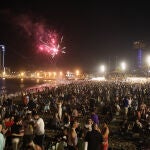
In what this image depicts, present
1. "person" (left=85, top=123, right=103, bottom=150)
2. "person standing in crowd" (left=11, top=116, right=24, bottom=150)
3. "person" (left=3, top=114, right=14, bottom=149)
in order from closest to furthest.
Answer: "person" (left=85, top=123, right=103, bottom=150)
"person standing in crowd" (left=11, top=116, right=24, bottom=150)
"person" (left=3, top=114, right=14, bottom=149)

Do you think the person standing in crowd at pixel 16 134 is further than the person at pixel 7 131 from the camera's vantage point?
No

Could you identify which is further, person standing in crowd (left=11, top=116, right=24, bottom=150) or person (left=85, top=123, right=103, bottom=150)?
person standing in crowd (left=11, top=116, right=24, bottom=150)

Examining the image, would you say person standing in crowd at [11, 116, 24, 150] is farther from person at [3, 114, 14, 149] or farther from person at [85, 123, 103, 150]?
person at [85, 123, 103, 150]

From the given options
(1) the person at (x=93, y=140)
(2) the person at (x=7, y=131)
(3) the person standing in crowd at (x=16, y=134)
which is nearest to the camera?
(1) the person at (x=93, y=140)

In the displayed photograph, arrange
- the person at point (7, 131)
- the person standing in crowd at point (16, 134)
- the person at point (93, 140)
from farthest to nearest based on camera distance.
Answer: the person at point (7, 131)
the person standing in crowd at point (16, 134)
the person at point (93, 140)

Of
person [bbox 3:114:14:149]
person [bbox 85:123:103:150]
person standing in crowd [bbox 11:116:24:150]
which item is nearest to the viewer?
person [bbox 85:123:103:150]

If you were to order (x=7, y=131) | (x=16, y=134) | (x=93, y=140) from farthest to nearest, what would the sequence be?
1. (x=7, y=131)
2. (x=16, y=134)
3. (x=93, y=140)

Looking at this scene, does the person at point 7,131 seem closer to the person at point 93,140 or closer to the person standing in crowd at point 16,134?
the person standing in crowd at point 16,134

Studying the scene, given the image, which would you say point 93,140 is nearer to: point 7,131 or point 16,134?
point 16,134

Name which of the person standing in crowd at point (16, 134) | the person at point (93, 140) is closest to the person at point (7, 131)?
the person standing in crowd at point (16, 134)

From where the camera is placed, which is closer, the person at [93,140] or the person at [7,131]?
the person at [93,140]

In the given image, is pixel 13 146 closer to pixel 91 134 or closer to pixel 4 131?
pixel 4 131

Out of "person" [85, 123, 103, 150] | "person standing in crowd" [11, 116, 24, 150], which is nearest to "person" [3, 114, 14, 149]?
"person standing in crowd" [11, 116, 24, 150]

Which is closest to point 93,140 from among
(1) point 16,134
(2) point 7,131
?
(1) point 16,134
